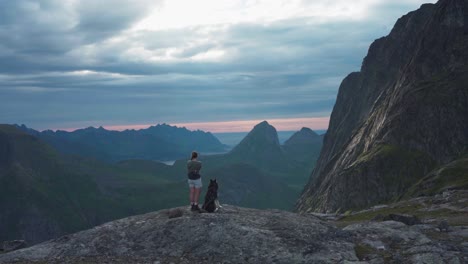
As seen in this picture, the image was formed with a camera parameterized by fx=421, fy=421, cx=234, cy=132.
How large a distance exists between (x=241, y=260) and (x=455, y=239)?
14907mm

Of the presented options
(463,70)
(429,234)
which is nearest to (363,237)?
(429,234)

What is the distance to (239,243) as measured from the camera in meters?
27.9

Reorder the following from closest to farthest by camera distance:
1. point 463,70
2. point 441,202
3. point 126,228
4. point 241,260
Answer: point 241,260
point 126,228
point 441,202
point 463,70

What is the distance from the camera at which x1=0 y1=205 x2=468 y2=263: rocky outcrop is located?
1033 inches

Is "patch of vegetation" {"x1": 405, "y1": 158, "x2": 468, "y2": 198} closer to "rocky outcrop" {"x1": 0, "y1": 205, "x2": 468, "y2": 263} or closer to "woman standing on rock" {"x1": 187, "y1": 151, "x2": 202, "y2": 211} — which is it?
"rocky outcrop" {"x1": 0, "y1": 205, "x2": 468, "y2": 263}

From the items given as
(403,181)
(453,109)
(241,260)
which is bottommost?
(403,181)

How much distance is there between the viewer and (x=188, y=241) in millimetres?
28766

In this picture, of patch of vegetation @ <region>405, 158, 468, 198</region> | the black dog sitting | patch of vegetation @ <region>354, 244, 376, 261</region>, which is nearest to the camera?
patch of vegetation @ <region>354, 244, 376, 261</region>

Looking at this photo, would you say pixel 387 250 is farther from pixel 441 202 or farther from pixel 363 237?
pixel 441 202

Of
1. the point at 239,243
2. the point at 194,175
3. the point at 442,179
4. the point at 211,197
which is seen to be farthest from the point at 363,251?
the point at 442,179

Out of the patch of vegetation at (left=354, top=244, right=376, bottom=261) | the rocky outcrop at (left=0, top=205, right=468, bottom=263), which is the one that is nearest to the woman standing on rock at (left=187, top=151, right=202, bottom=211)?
the rocky outcrop at (left=0, top=205, right=468, bottom=263)

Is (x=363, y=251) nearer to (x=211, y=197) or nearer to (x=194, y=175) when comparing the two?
(x=211, y=197)

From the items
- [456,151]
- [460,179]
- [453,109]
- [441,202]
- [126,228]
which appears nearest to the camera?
[126,228]

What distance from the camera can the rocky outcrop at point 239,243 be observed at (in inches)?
1033
